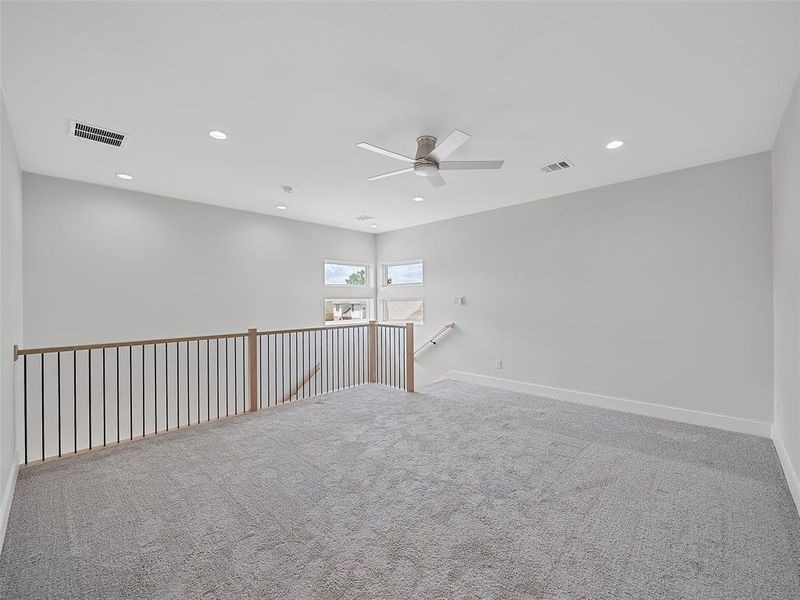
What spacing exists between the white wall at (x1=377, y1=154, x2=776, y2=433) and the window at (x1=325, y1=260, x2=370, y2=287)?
221 cm

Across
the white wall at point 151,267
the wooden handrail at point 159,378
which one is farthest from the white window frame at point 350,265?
the wooden handrail at point 159,378

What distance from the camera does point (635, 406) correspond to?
168 inches

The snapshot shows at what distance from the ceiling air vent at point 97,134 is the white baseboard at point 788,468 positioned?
569cm

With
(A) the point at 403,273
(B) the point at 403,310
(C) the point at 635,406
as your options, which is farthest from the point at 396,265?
(C) the point at 635,406

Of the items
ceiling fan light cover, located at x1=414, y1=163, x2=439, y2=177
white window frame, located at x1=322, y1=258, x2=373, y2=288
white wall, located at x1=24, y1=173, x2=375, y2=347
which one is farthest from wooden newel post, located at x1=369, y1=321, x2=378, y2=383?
ceiling fan light cover, located at x1=414, y1=163, x2=439, y2=177

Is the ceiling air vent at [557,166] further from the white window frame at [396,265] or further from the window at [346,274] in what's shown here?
the window at [346,274]

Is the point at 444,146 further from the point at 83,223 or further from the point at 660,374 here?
the point at 83,223

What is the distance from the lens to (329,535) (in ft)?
6.72

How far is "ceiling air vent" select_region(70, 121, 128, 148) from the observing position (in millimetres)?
2918

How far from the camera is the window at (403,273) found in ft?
22.9

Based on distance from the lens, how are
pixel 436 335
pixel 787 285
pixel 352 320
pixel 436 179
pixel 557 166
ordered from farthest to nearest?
pixel 352 320 → pixel 436 335 → pixel 557 166 → pixel 436 179 → pixel 787 285

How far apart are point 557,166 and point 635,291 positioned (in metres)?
1.83

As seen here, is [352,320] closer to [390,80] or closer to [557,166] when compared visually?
[557,166]

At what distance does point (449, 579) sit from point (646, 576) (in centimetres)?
97
